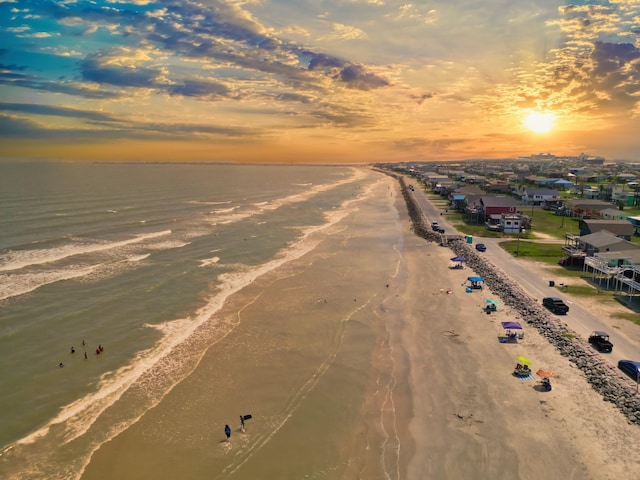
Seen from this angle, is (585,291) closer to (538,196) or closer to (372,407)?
(372,407)

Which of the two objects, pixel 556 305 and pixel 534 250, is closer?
pixel 556 305

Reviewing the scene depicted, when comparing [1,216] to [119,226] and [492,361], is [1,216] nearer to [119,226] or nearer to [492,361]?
[119,226]

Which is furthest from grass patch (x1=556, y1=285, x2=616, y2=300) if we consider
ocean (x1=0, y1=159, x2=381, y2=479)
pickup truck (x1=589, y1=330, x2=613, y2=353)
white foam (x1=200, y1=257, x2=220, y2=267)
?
white foam (x1=200, y1=257, x2=220, y2=267)

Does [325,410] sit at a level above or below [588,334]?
below

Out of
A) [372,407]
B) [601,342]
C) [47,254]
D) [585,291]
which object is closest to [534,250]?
[585,291]

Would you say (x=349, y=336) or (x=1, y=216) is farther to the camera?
(x=1, y=216)


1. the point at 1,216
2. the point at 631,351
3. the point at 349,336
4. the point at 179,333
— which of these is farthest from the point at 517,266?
the point at 1,216
